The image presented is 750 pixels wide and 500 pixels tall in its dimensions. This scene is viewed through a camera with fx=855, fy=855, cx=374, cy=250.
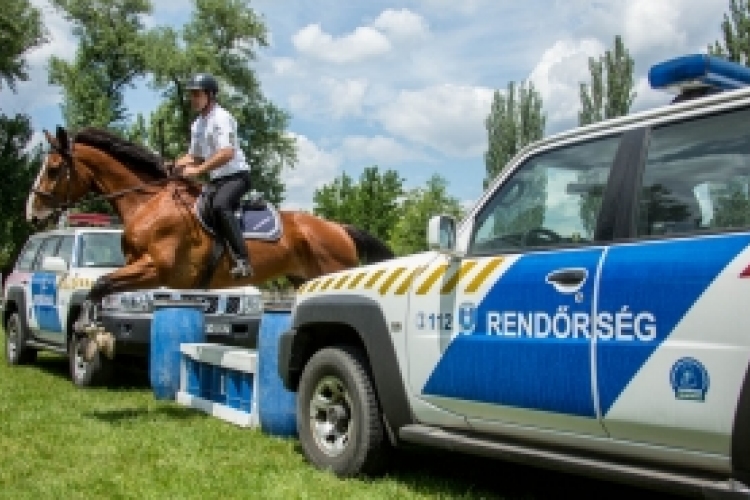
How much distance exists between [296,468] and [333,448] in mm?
327

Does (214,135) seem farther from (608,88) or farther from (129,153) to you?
(608,88)

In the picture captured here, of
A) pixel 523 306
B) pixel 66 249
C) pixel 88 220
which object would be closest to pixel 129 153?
pixel 66 249

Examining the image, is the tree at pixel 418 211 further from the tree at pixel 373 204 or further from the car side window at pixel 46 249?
the car side window at pixel 46 249

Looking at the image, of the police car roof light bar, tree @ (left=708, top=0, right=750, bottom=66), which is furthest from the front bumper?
tree @ (left=708, top=0, right=750, bottom=66)

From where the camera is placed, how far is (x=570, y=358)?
4.01m

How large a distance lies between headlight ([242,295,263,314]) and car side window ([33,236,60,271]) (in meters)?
3.55

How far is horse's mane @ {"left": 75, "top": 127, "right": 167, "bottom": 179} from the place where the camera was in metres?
9.80

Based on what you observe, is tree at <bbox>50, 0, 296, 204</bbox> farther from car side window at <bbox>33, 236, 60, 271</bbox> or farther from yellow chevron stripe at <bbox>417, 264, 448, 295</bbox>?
yellow chevron stripe at <bbox>417, 264, 448, 295</bbox>

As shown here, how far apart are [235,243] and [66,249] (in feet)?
11.1

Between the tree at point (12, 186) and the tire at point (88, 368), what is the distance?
122 ft

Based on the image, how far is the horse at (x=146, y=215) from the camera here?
8953 mm

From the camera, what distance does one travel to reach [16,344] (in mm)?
12805

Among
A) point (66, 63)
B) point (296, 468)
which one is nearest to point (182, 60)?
point (66, 63)

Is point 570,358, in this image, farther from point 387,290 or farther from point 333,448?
point 333,448
